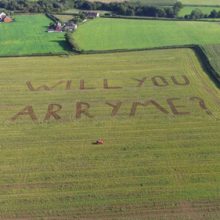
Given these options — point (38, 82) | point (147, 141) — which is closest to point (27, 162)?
point (147, 141)

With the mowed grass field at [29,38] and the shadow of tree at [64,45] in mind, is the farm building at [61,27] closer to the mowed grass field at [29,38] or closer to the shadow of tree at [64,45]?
the mowed grass field at [29,38]

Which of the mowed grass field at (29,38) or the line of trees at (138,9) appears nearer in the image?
the mowed grass field at (29,38)

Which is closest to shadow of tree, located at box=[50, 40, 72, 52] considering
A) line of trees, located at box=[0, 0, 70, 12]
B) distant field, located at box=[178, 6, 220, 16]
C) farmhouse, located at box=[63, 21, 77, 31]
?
farmhouse, located at box=[63, 21, 77, 31]

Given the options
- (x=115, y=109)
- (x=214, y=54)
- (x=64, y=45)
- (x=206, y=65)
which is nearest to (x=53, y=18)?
(x=64, y=45)

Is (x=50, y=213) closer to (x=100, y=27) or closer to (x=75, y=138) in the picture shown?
(x=75, y=138)

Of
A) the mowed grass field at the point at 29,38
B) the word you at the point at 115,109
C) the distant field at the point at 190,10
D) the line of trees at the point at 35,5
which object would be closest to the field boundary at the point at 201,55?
the mowed grass field at the point at 29,38

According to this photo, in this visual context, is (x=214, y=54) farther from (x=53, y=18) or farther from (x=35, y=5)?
(x=35, y=5)
